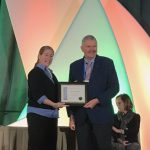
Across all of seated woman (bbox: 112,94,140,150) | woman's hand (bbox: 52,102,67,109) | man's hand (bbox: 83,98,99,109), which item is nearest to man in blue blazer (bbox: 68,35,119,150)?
man's hand (bbox: 83,98,99,109)

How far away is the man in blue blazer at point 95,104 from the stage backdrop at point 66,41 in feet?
6.91

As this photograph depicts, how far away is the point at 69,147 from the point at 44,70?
151 cm

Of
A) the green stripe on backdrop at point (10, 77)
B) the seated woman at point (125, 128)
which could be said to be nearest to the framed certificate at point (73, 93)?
the seated woman at point (125, 128)

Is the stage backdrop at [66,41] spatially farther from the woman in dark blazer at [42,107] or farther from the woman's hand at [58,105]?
the woman's hand at [58,105]

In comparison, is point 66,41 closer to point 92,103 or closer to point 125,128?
point 125,128

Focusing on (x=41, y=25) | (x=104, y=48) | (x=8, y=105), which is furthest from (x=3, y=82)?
(x=104, y=48)

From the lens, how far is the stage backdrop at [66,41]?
5.14 meters

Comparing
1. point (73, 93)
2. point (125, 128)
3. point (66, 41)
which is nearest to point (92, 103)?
point (73, 93)

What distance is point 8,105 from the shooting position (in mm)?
5098

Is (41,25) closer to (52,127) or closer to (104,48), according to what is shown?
(104,48)

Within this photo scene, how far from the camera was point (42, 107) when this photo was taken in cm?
335

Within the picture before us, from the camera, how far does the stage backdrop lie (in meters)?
5.14

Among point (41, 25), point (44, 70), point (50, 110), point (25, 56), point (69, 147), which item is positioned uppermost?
point (41, 25)

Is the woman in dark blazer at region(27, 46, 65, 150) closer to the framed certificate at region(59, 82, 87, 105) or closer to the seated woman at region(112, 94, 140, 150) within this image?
the framed certificate at region(59, 82, 87, 105)
